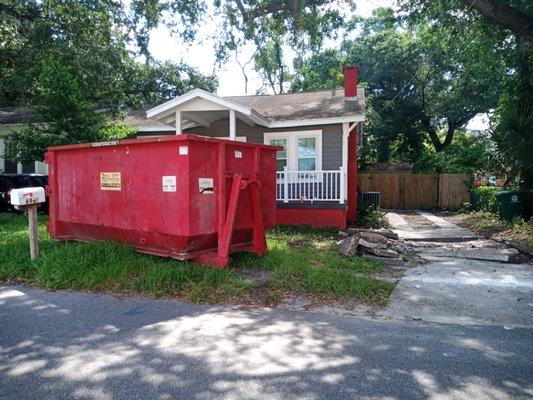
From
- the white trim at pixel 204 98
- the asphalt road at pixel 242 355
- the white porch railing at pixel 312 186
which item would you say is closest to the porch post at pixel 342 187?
the white porch railing at pixel 312 186

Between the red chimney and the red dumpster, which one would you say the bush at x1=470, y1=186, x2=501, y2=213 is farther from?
the red dumpster

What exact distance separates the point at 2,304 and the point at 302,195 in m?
9.00

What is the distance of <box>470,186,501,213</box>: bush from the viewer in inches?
683

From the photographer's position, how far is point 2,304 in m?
5.16

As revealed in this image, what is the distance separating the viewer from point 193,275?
5.86 metres

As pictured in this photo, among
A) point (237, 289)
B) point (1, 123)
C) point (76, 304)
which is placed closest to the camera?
point (76, 304)

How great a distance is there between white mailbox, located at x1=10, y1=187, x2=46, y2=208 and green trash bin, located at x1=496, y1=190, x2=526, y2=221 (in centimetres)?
1305

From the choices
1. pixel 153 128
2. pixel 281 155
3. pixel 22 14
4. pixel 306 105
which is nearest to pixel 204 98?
pixel 281 155

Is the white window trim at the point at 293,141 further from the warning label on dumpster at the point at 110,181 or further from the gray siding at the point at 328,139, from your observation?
the warning label on dumpster at the point at 110,181

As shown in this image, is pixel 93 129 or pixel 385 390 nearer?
pixel 385 390

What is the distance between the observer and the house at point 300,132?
12305mm

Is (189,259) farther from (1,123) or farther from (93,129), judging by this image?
(1,123)

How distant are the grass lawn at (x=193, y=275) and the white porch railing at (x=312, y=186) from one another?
5.16 metres

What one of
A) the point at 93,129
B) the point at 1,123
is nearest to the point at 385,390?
the point at 93,129
